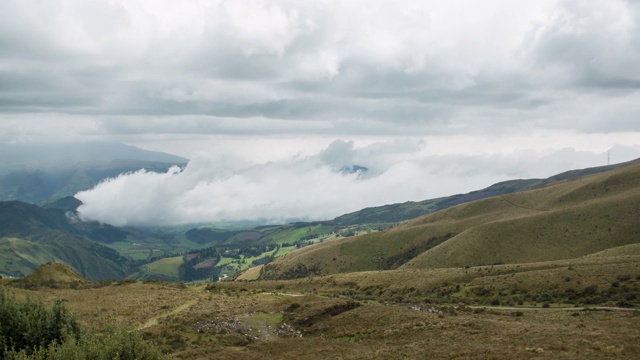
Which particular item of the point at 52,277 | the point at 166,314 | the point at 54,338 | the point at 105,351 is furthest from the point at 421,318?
the point at 52,277

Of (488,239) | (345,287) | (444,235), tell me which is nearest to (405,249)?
(444,235)

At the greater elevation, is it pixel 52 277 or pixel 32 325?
pixel 32 325

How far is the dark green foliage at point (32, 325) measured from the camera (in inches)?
1404

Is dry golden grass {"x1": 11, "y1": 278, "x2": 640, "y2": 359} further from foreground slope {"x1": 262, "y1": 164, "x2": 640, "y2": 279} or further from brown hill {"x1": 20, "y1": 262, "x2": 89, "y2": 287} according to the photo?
foreground slope {"x1": 262, "y1": 164, "x2": 640, "y2": 279}

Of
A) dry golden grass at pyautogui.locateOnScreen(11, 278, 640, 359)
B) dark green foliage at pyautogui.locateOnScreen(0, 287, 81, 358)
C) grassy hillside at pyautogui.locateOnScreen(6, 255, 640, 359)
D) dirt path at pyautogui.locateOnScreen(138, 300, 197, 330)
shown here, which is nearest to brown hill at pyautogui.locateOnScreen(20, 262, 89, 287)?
grassy hillside at pyautogui.locateOnScreen(6, 255, 640, 359)

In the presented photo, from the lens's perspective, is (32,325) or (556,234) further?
(556,234)

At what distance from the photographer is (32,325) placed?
120ft

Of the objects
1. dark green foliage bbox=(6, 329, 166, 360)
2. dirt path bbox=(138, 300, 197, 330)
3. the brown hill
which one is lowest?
dirt path bbox=(138, 300, 197, 330)

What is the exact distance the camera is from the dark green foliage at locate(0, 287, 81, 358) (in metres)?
35.7

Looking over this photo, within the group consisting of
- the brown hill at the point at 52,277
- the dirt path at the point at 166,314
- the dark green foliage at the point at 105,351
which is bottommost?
the dirt path at the point at 166,314

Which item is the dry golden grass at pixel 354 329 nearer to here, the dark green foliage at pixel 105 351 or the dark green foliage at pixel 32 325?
the dark green foliage at pixel 32 325

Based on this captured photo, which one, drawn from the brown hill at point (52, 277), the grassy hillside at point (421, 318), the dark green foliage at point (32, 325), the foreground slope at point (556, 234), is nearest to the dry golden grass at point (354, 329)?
the grassy hillside at point (421, 318)

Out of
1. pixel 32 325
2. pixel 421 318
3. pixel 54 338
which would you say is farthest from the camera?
pixel 421 318

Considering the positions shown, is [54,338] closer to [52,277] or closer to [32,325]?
[32,325]
